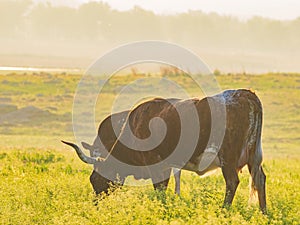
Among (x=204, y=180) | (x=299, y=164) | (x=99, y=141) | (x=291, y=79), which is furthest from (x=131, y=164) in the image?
(x=291, y=79)

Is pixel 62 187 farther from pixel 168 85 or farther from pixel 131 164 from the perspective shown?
pixel 168 85

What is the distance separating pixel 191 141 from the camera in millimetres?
11000

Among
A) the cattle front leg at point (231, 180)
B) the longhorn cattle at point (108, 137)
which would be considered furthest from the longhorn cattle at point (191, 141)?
the longhorn cattle at point (108, 137)

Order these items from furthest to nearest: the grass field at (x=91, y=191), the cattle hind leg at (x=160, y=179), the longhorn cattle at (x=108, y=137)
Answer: the longhorn cattle at (x=108, y=137) < the cattle hind leg at (x=160, y=179) < the grass field at (x=91, y=191)

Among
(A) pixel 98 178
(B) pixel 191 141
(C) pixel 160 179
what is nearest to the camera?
(B) pixel 191 141

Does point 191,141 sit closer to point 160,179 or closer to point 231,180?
point 231,180

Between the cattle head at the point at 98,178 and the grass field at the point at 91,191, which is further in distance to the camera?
the cattle head at the point at 98,178

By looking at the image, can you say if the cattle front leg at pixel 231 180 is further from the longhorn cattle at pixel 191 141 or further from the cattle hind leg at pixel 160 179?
the cattle hind leg at pixel 160 179

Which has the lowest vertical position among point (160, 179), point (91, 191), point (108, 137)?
point (91, 191)

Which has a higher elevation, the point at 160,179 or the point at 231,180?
the point at 231,180

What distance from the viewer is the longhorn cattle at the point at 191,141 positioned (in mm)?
10633

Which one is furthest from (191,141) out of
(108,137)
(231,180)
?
(108,137)

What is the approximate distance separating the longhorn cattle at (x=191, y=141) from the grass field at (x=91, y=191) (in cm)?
40

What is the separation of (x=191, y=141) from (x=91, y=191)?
2.31m
